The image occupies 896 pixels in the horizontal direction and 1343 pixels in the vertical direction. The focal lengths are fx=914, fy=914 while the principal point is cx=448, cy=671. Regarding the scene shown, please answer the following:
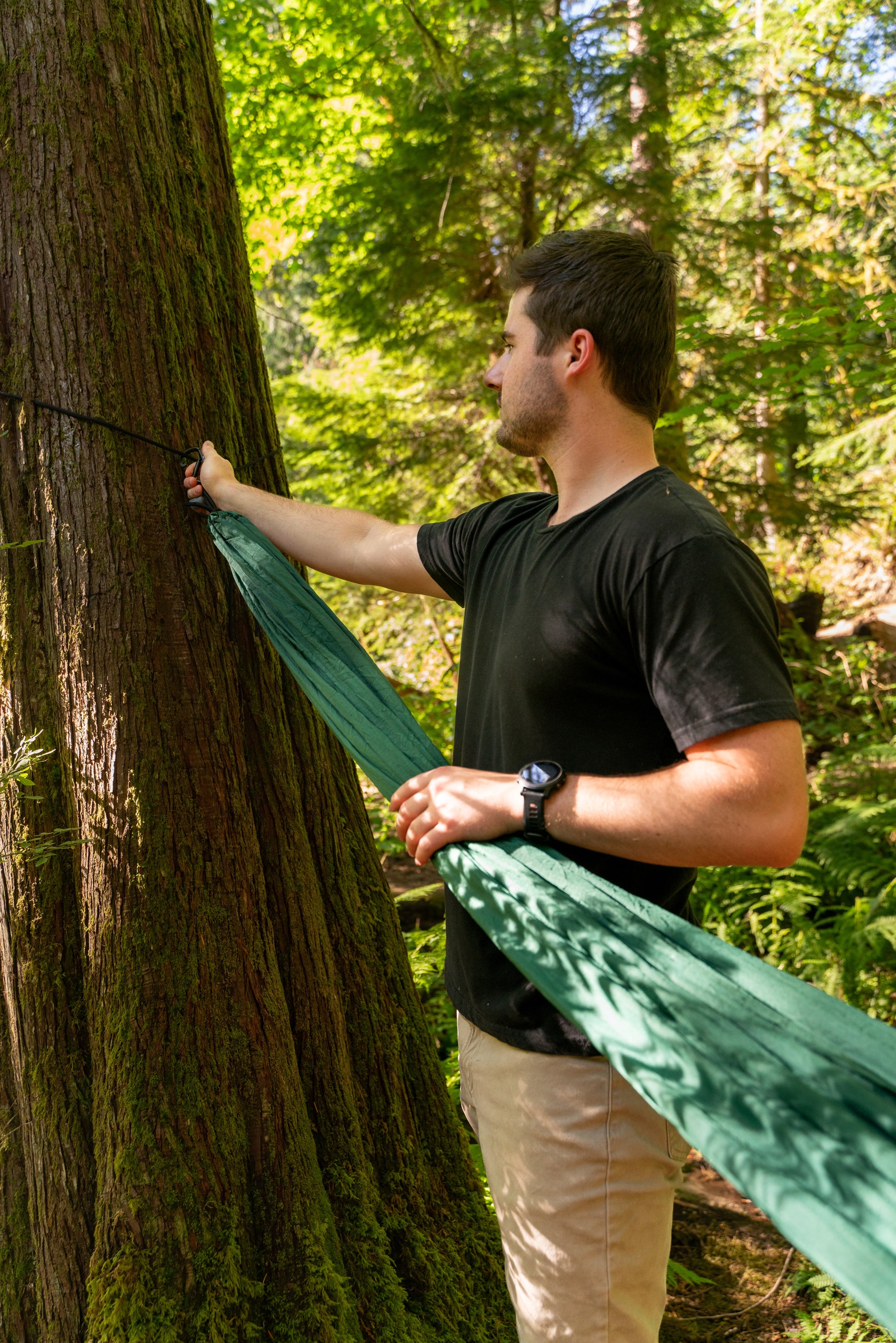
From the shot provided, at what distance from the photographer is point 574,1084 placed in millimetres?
1265

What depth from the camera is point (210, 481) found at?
165 cm

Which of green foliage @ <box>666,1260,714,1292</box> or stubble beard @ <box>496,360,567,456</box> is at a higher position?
stubble beard @ <box>496,360,567,456</box>

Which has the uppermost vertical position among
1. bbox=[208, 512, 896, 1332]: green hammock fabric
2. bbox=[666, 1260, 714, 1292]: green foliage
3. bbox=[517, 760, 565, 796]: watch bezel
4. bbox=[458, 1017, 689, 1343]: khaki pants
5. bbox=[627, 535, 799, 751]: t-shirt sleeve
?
bbox=[627, 535, 799, 751]: t-shirt sleeve

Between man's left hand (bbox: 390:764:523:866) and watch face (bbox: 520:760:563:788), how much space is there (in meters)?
0.02

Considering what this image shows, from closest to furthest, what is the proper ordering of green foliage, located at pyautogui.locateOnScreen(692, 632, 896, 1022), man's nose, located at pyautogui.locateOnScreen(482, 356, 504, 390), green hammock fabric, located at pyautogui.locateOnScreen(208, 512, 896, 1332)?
green hammock fabric, located at pyautogui.locateOnScreen(208, 512, 896, 1332) → man's nose, located at pyautogui.locateOnScreen(482, 356, 504, 390) → green foliage, located at pyautogui.locateOnScreen(692, 632, 896, 1022)

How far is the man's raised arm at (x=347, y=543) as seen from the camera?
1.74 m

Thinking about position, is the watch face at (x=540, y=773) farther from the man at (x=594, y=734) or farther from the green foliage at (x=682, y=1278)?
the green foliage at (x=682, y=1278)

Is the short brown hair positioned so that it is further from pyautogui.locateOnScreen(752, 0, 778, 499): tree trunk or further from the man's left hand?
pyautogui.locateOnScreen(752, 0, 778, 499): tree trunk

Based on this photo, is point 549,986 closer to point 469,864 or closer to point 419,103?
point 469,864

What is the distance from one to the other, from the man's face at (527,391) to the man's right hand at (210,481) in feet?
1.69

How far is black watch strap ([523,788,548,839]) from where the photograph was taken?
1202 millimetres

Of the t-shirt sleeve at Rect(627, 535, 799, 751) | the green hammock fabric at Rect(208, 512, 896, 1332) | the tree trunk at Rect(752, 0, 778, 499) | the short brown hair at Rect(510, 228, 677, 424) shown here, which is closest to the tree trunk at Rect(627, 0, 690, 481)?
the tree trunk at Rect(752, 0, 778, 499)

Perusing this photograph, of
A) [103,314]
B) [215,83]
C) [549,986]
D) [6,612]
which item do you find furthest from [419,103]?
[549,986]

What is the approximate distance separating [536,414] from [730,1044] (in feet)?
3.07
